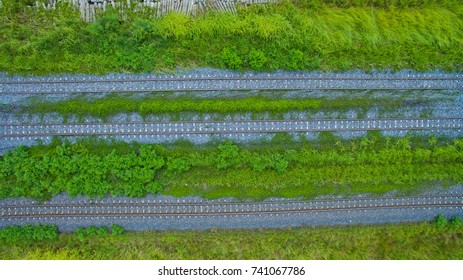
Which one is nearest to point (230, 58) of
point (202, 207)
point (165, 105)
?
point (165, 105)

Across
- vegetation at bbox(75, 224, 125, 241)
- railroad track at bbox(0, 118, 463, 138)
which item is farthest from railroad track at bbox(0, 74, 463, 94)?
vegetation at bbox(75, 224, 125, 241)

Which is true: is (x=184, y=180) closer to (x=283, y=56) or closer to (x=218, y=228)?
(x=218, y=228)

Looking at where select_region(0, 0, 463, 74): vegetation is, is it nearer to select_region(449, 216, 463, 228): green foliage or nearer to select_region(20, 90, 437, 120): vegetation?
select_region(20, 90, 437, 120): vegetation

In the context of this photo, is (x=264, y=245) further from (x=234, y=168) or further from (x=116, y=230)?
(x=116, y=230)

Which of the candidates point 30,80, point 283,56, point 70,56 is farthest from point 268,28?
point 30,80

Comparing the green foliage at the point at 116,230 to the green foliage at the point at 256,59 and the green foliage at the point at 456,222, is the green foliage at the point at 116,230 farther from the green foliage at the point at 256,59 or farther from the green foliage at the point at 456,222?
the green foliage at the point at 456,222
